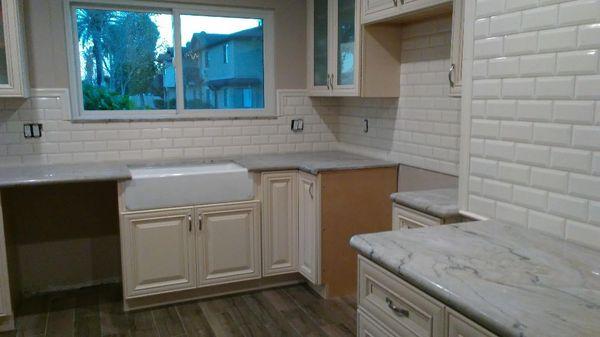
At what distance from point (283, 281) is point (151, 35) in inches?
79.5

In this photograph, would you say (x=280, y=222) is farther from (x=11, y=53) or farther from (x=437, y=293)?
(x=437, y=293)

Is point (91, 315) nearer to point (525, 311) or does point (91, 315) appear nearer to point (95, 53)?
point (95, 53)

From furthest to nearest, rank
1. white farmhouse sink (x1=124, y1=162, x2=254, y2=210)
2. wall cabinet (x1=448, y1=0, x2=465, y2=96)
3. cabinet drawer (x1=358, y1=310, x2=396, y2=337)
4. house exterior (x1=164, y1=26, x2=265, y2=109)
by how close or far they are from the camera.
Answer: house exterior (x1=164, y1=26, x2=265, y2=109) → white farmhouse sink (x1=124, y1=162, x2=254, y2=210) → wall cabinet (x1=448, y1=0, x2=465, y2=96) → cabinet drawer (x1=358, y1=310, x2=396, y2=337)

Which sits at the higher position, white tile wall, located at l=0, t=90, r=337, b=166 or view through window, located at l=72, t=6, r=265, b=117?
view through window, located at l=72, t=6, r=265, b=117

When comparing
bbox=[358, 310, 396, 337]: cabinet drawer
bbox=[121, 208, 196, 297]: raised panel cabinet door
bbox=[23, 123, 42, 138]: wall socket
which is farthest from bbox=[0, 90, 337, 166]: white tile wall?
bbox=[358, 310, 396, 337]: cabinet drawer

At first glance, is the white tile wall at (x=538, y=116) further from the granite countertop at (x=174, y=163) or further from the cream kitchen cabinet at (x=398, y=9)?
the granite countertop at (x=174, y=163)

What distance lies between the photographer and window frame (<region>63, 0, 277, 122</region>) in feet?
10.9

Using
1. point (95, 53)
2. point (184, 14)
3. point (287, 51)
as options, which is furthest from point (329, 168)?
point (95, 53)

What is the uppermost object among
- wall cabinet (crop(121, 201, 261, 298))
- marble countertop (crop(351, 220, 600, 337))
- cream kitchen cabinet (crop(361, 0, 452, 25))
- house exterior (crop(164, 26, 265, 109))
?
cream kitchen cabinet (crop(361, 0, 452, 25))

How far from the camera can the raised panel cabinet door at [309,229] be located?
3209 millimetres

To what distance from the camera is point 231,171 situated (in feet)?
10.6

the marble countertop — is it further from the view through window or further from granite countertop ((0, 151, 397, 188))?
the view through window

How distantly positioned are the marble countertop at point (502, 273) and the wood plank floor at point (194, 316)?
4.62ft

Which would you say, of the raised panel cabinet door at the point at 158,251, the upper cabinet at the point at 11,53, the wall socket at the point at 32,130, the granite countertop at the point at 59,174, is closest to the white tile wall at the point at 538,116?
the raised panel cabinet door at the point at 158,251
